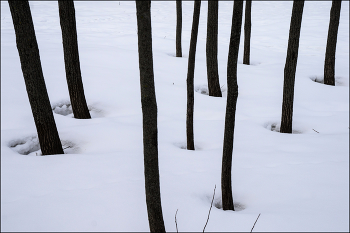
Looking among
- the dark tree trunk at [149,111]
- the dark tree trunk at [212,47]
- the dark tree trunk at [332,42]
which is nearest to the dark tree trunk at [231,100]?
the dark tree trunk at [149,111]

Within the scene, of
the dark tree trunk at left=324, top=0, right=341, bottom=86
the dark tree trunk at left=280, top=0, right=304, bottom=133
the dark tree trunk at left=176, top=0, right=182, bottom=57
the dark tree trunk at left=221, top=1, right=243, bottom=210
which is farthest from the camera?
the dark tree trunk at left=176, top=0, right=182, bottom=57

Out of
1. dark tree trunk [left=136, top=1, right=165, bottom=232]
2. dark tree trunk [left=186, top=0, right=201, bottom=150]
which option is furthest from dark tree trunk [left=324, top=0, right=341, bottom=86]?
dark tree trunk [left=136, top=1, right=165, bottom=232]

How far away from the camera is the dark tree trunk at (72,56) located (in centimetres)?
520

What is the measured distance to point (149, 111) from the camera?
2.46 m

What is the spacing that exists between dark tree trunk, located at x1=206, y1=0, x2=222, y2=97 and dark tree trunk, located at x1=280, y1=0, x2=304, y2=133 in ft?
7.69

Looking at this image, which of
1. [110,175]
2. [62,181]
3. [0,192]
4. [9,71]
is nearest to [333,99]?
[110,175]

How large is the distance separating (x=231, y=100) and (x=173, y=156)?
1712 mm

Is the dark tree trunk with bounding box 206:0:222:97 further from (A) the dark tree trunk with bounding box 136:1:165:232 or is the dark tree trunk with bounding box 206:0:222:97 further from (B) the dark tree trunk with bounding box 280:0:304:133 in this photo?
(A) the dark tree trunk with bounding box 136:1:165:232

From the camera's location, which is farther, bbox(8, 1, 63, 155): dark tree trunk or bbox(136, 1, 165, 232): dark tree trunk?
bbox(8, 1, 63, 155): dark tree trunk

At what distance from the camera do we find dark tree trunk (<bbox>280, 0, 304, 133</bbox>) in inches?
203

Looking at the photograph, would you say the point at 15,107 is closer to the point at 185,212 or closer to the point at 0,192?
the point at 0,192

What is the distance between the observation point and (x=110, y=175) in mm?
3789

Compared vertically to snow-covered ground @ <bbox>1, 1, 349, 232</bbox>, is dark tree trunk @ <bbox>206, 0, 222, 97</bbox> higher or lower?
higher

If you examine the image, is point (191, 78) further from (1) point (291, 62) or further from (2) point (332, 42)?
(2) point (332, 42)
